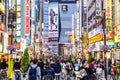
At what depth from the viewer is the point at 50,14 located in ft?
616

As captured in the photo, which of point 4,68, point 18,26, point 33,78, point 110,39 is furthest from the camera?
point 18,26

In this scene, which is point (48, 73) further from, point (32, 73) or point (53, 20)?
point (53, 20)

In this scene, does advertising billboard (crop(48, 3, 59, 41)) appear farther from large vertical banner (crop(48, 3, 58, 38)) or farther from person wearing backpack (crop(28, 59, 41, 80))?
person wearing backpack (crop(28, 59, 41, 80))

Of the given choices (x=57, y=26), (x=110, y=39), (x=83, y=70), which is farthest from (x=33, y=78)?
(x=57, y=26)

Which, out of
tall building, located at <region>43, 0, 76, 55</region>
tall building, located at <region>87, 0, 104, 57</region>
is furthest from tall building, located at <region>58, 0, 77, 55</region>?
tall building, located at <region>87, 0, 104, 57</region>

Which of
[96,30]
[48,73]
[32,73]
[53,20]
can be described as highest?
[53,20]

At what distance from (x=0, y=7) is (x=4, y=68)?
64.4 ft

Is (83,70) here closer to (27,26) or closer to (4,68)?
(4,68)

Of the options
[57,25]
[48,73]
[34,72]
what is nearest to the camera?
[34,72]

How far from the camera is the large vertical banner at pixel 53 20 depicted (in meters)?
180

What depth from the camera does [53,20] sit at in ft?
605

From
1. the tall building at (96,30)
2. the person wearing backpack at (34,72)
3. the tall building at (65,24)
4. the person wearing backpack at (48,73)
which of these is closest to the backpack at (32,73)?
the person wearing backpack at (34,72)

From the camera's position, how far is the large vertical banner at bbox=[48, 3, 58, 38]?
180 metres

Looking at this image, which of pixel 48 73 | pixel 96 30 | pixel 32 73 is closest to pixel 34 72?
pixel 32 73
